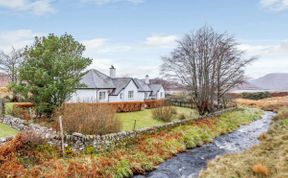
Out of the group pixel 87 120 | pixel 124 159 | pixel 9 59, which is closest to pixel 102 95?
pixel 87 120

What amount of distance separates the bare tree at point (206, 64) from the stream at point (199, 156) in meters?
9.48

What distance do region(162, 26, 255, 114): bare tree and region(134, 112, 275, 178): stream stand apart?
9.48 metres

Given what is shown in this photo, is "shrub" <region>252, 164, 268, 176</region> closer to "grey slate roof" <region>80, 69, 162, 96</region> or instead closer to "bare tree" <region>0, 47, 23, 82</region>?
"grey slate roof" <region>80, 69, 162, 96</region>

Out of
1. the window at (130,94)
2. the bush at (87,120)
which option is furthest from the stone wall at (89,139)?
the window at (130,94)

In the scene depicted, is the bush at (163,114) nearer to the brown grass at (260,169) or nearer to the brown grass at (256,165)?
the brown grass at (256,165)

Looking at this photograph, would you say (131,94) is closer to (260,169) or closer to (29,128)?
(29,128)

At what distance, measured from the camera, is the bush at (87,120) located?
59.9 ft

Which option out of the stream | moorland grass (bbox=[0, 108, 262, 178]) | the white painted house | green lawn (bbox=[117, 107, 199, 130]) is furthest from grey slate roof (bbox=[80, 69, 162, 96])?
the stream

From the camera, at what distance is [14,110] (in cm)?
2616

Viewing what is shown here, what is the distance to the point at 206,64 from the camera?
36.3 metres

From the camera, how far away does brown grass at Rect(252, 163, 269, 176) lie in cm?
1268

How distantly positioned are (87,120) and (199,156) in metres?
8.02

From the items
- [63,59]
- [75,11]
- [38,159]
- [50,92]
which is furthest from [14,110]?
[38,159]

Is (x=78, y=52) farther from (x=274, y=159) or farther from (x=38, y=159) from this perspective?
(x=274, y=159)
